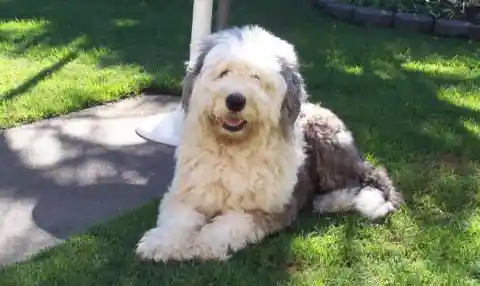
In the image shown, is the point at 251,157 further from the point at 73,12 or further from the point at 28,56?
the point at 73,12

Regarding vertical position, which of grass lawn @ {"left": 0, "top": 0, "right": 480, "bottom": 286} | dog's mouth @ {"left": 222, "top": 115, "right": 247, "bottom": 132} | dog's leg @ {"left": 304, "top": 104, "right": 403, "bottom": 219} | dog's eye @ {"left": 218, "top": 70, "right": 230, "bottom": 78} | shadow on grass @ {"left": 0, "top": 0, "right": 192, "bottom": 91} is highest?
dog's eye @ {"left": 218, "top": 70, "right": 230, "bottom": 78}

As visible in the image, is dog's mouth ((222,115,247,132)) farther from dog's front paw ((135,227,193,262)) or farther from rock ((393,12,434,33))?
rock ((393,12,434,33))

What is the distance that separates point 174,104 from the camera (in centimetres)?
616

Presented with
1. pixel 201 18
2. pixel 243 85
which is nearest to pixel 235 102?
pixel 243 85

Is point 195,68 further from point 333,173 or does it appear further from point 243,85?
point 333,173

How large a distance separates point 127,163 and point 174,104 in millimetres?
1372

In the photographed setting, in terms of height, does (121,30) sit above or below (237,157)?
below

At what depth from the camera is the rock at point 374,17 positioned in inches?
362

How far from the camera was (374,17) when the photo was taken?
30.3ft

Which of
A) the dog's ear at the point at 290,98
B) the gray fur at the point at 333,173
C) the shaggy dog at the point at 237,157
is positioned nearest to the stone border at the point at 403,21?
the gray fur at the point at 333,173

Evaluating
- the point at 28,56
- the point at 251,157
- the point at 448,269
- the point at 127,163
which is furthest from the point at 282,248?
the point at 28,56

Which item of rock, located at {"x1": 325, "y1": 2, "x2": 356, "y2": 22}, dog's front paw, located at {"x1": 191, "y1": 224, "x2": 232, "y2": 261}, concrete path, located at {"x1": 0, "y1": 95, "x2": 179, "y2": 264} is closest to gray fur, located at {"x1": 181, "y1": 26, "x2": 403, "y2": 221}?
dog's front paw, located at {"x1": 191, "y1": 224, "x2": 232, "y2": 261}

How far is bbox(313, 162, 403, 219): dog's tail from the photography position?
4156 mm

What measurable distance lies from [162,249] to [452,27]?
6.41m
